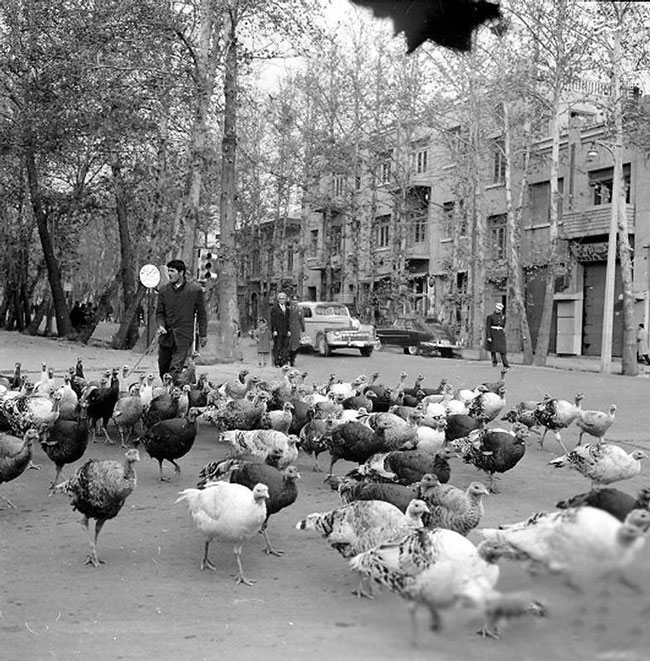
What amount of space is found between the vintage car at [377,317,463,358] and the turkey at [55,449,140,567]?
25.9m

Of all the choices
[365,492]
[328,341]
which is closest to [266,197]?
[328,341]

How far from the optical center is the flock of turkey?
28.8 inches

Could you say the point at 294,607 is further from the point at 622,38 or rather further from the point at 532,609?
the point at 622,38

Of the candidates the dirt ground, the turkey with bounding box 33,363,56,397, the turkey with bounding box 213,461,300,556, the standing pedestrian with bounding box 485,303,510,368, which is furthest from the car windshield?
the turkey with bounding box 213,461,300,556

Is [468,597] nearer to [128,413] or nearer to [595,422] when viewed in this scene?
[128,413]

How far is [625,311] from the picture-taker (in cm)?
2164

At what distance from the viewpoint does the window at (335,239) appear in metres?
46.1

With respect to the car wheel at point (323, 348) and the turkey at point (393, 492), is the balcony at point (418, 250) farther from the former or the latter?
the turkey at point (393, 492)

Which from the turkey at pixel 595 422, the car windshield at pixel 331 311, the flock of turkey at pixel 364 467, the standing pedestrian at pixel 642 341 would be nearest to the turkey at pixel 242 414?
the flock of turkey at pixel 364 467

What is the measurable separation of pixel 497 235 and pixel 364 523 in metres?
31.9

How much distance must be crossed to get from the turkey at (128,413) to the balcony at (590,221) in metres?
23.3

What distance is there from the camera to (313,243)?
1973 inches

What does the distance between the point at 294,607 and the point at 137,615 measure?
2.39ft

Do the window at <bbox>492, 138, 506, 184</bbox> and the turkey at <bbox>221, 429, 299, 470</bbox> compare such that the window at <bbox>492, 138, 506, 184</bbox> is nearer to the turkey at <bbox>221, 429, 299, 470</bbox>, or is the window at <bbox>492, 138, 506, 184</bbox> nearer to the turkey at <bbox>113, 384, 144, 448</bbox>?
the turkey at <bbox>113, 384, 144, 448</bbox>
